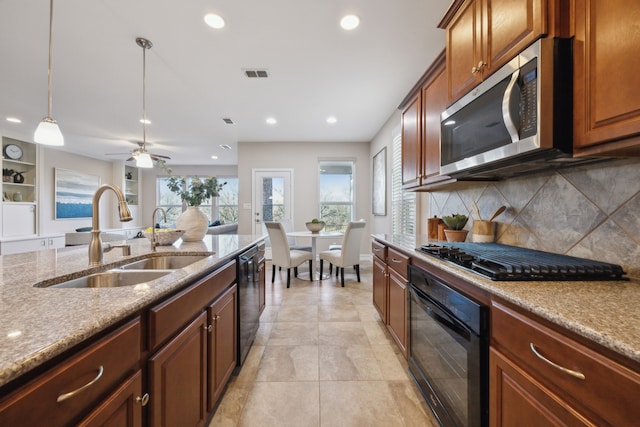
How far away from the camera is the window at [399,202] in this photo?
11.1ft

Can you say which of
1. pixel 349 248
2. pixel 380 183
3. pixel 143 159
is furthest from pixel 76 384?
pixel 380 183

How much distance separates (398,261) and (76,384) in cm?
175

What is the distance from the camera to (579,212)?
3.92ft

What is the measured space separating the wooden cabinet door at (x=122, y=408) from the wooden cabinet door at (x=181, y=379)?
6 cm

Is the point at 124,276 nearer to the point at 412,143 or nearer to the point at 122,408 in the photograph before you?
the point at 122,408

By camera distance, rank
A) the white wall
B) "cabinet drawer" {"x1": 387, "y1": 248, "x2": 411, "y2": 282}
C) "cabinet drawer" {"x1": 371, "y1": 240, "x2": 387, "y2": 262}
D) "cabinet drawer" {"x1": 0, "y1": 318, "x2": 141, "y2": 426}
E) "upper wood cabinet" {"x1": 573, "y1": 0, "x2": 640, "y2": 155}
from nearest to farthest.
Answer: "cabinet drawer" {"x1": 0, "y1": 318, "x2": 141, "y2": 426}, "upper wood cabinet" {"x1": 573, "y1": 0, "x2": 640, "y2": 155}, "cabinet drawer" {"x1": 387, "y1": 248, "x2": 411, "y2": 282}, "cabinet drawer" {"x1": 371, "y1": 240, "x2": 387, "y2": 262}, the white wall

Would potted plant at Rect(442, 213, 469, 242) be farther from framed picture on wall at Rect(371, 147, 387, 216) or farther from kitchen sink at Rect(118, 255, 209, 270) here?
framed picture on wall at Rect(371, 147, 387, 216)

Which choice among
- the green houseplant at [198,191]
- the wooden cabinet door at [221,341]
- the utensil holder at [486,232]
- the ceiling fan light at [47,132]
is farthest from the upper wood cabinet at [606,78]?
the ceiling fan light at [47,132]

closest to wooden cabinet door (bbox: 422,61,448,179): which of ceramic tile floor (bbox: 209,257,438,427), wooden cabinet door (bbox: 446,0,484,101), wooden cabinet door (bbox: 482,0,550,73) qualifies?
wooden cabinet door (bbox: 446,0,484,101)

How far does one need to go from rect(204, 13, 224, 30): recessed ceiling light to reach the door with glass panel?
3611mm

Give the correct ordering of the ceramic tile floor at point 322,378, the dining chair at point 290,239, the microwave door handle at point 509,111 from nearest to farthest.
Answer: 1. the microwave door handle at point 509,111
2. the ceramic tile floor at point 322,378
3. the dining chair at point 290,239

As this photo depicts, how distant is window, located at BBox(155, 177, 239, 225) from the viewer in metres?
8.42

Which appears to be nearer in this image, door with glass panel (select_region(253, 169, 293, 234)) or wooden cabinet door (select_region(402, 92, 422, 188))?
wooden cabinet door (select_region(402, 92, 422, 188))

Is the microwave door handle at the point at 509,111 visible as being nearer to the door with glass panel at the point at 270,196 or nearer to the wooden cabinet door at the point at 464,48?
the wooden cabinet door at the point at 464,48
